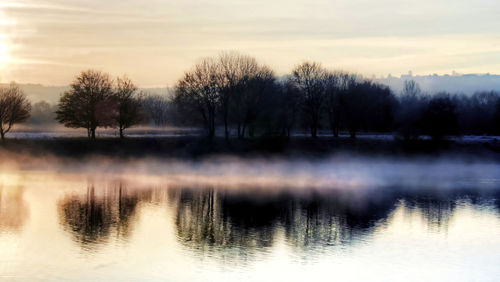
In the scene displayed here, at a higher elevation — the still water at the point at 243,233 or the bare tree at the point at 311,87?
the bare tree at the point at 311,87

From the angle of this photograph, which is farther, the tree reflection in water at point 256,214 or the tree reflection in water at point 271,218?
the tree reflection in water at point 271,218

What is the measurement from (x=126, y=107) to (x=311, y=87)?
3215 centimetres

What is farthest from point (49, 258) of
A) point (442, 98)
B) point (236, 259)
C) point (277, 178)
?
point (442, 98)

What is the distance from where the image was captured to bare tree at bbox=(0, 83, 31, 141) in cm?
10069

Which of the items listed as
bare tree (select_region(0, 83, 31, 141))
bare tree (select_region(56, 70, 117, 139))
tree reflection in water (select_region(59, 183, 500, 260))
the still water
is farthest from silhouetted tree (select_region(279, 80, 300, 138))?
the still water

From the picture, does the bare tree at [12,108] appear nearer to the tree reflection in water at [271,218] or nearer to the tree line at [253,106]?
the tree line at [253,106]

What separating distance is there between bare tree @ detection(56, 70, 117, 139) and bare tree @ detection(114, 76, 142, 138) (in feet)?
3.46

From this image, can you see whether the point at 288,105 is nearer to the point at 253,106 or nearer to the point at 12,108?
the point at 253,106

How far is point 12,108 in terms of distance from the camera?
336ft

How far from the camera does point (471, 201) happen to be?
→ 46.8 metres

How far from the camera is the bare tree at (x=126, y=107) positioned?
339 ft

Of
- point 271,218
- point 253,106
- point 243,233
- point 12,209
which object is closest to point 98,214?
point 12,209

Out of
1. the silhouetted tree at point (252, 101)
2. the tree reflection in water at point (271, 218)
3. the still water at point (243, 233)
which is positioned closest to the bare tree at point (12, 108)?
the silhouetted tree at point (252, 101)

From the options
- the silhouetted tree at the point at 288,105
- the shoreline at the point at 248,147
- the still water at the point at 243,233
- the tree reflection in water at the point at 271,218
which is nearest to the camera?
the still water at the point at 243,233
